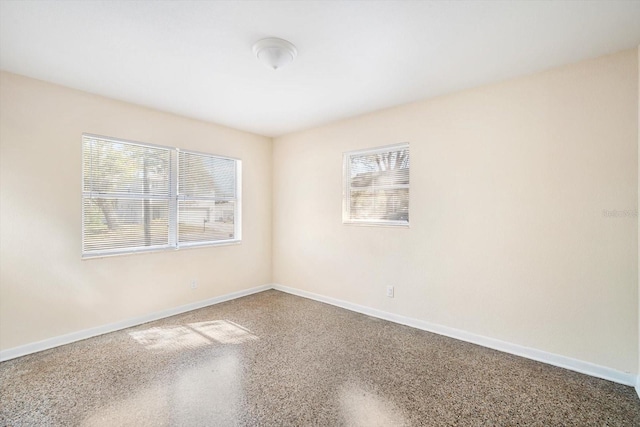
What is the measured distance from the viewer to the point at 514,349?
258 cm

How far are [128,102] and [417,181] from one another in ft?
10.7

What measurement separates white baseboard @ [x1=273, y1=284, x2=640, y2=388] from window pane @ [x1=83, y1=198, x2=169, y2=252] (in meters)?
2.49

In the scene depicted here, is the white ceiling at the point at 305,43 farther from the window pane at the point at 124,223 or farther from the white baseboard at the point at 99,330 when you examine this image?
the white baseboard at the point at 99,330

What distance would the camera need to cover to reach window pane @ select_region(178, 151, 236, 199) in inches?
145

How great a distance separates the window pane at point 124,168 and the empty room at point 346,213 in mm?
23

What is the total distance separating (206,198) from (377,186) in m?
2.29

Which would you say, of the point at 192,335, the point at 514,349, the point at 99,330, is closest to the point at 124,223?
the point at 99,330

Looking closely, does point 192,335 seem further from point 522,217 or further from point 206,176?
point 522,217

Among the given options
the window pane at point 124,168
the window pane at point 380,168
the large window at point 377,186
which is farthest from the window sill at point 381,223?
the window pane at point 124,168

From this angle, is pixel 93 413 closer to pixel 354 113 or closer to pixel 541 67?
pixel 354 113

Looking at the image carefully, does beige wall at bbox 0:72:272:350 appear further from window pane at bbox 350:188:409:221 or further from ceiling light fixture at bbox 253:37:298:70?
window pane at bbox 350:188:409:221

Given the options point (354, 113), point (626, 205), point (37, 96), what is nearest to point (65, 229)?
point (37, 96)

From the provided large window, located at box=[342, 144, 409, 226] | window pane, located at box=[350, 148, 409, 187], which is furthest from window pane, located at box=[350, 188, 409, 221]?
window pane, located at box=[350, 148, 409, 187]

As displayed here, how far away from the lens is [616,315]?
216 centimetres
